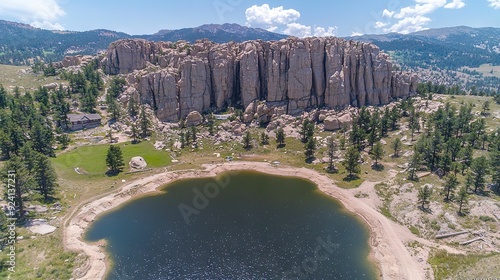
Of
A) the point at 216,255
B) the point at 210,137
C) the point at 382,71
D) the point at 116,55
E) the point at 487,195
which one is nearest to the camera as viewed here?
the point at 216,255

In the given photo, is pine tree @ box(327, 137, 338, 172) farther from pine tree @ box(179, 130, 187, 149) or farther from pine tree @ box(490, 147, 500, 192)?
pine tree @ box(179, 130, 187, 149)

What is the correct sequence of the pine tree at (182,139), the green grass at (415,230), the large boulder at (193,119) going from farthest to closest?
the large boulder at (193,119) → the pine tree at (182,139) → the green grass at (415,230)

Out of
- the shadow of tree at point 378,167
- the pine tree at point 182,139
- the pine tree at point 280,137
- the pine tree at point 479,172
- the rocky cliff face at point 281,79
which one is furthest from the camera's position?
the rocky cliff face at point 281,79

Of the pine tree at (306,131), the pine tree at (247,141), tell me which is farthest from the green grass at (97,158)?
the pine tree at (306,131)

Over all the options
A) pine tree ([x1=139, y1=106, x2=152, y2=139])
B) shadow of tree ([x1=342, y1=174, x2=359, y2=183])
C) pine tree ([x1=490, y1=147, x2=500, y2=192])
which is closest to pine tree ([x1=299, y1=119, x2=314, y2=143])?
shadow of tree ([x1=342, y1=174, x2=359, y2=183])

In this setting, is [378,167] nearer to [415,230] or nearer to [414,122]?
[414,122]

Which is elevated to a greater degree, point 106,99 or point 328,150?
point 106,99

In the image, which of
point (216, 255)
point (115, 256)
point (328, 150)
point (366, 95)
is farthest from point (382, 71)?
point (115, 256)

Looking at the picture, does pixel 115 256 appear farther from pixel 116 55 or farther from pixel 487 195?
pixel 116 55

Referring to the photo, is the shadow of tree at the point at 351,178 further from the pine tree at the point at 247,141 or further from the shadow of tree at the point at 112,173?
the shadow of tree at the point at 112,173
